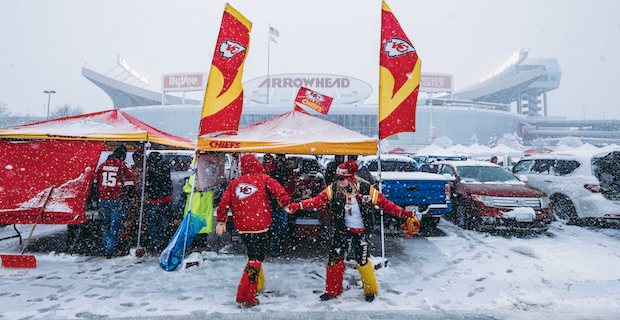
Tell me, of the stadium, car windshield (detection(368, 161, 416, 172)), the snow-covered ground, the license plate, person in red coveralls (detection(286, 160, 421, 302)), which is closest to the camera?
the snow-covered ground

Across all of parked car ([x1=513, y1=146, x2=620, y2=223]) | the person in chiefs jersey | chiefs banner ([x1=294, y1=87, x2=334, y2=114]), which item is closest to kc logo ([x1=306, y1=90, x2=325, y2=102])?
chiefs banner ([x1=294, y1=87, x2=334, y2=114])

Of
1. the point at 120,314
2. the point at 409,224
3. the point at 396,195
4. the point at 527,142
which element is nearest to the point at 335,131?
the point at 396,195

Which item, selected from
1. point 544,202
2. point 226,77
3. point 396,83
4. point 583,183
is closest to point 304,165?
point 226,77

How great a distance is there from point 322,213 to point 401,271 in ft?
5.57

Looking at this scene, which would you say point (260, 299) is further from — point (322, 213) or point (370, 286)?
point (322, 213)

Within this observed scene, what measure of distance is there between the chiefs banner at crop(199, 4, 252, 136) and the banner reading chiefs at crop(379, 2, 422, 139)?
8.28 ft

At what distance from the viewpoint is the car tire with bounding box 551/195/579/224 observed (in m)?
7.61

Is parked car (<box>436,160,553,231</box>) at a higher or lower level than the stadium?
lower

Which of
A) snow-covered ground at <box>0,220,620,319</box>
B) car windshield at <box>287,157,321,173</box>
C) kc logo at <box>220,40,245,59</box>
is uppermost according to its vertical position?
kc logo at <box>220,40,245,59</box>

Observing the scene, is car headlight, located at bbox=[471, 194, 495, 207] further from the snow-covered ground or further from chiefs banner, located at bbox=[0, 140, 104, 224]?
chiefs banner, located at bbox=[0, 140, 104, 224]

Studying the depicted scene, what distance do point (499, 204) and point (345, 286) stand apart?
182 inches

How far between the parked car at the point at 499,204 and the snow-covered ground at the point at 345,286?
2.30 feet

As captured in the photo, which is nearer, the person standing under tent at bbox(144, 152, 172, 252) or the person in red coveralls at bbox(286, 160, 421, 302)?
the person in red coveralls at bbox(286, 160, 421, 302)

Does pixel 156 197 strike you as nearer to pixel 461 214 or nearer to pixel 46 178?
pixel 46 178
